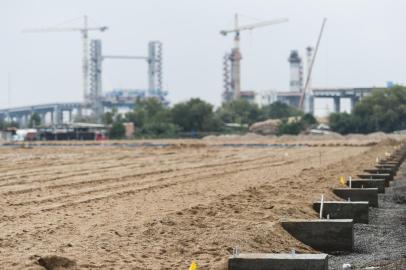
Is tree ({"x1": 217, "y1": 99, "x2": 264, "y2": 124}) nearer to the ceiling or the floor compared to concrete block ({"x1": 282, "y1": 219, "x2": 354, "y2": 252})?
nearer to the ceiling

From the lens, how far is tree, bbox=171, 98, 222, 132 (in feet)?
484

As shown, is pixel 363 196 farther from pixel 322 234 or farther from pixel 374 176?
pixel 322 234

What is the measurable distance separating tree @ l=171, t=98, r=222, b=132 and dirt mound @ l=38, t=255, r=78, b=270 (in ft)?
444

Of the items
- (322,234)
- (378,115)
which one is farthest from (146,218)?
(378,115)

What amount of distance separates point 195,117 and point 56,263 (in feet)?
449

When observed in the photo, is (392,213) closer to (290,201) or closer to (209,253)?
(290,201)

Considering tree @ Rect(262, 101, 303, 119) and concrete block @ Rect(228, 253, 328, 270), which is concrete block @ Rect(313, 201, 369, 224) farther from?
tree @ Rect(262, 101, 303, 119)

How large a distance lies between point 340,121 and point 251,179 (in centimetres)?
11423

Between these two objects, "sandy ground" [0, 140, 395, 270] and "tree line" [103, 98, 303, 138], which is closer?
"sandy ground" [0, 140, 395, 270]

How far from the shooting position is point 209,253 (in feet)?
45.0

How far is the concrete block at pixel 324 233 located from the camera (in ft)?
53.1

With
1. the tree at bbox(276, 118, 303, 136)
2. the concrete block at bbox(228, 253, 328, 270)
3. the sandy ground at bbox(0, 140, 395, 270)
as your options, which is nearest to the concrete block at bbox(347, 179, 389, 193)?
the sandy ground at bbox(0, 140, 395, 270)

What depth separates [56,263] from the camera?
11.6 m

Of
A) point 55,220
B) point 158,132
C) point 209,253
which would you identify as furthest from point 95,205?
point 158,132
